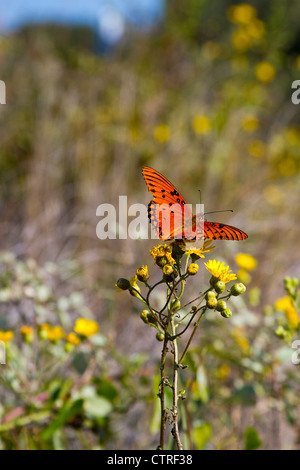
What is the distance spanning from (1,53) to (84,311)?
362 centimetres

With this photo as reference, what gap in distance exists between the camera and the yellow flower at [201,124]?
273 centimetres

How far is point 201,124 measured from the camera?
276cm

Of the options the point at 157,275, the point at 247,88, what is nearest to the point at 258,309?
the point at 157,275

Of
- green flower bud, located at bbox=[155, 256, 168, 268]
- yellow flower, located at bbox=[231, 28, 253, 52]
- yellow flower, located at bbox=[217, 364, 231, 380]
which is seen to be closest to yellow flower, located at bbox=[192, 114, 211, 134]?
yellow flower, located at bbox=[231, 28, 253, 52]

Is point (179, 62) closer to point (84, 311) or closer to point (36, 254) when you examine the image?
point (36, 254)

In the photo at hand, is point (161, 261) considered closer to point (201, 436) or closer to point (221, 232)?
point (221, 232)

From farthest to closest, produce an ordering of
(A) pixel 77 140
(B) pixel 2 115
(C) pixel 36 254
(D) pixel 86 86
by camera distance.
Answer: (D) pixel 86 86, (B) pixel 2 115, (A) pixel 77 140, (C) pixel 36 254

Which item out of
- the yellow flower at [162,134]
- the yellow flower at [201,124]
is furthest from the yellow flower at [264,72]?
the yellow flower at [162,134]

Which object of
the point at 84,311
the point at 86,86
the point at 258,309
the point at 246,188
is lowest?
the point at 84,311

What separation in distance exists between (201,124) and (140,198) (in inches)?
29.4

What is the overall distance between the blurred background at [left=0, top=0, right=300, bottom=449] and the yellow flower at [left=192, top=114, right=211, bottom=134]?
0.4 inches

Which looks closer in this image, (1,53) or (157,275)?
(157,275)

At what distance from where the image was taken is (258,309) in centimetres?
178

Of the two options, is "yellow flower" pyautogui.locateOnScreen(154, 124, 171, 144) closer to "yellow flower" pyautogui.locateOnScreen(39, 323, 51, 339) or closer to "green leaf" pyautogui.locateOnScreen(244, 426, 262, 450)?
"yellow flower" pyautogui.locateOnScreen(39, 323, 51, 339)
